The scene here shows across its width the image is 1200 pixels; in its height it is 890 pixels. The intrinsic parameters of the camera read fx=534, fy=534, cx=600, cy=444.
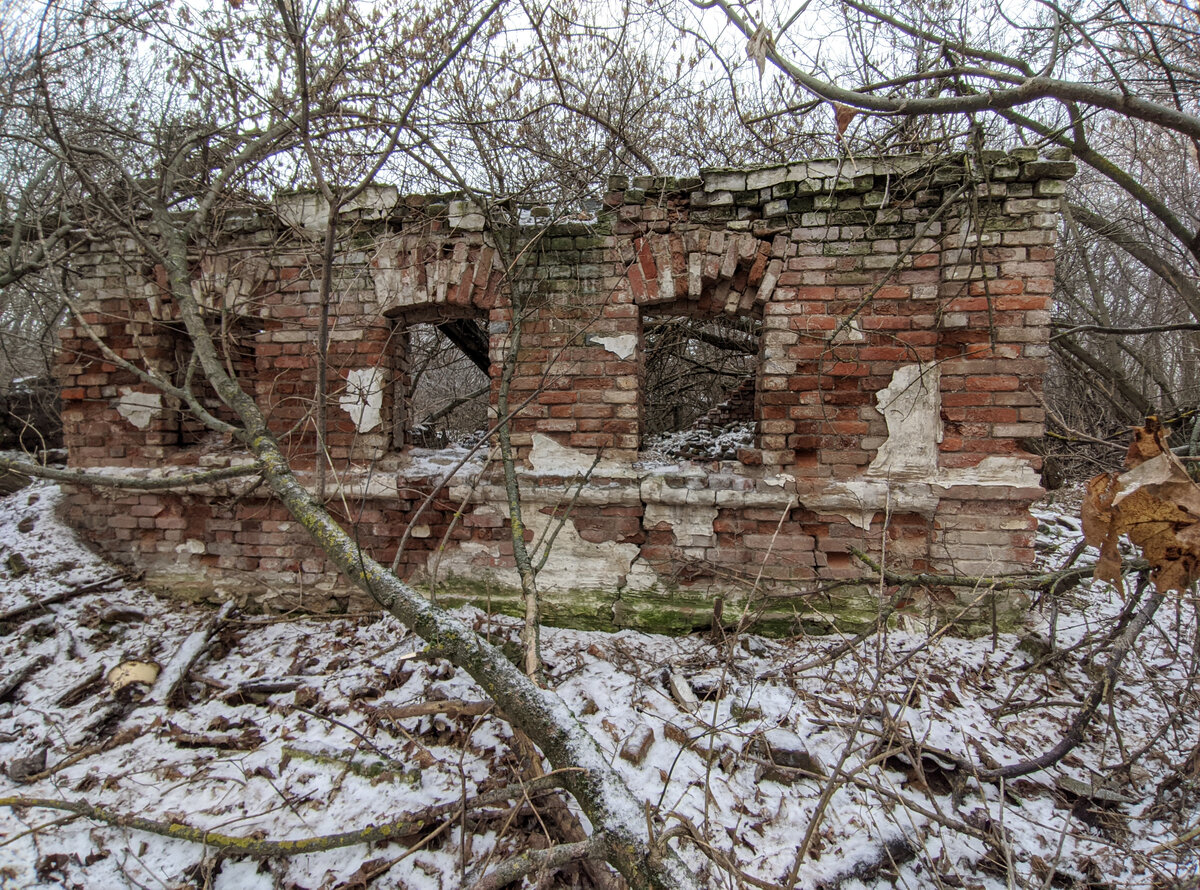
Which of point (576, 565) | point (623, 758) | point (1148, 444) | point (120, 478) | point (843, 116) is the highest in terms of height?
point (843, 116)

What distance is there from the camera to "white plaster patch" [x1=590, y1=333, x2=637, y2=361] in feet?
10.5

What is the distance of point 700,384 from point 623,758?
547 centimetres

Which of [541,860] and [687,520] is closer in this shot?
[541,860]

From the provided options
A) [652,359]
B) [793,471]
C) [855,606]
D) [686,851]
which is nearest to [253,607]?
[686,851]

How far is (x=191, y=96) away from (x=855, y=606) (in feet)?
16.7

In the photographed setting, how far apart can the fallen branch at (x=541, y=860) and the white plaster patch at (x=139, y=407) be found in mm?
3811

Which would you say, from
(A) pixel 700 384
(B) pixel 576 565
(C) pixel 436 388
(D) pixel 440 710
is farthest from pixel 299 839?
(C) pixel 436 388

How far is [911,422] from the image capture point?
3.05m

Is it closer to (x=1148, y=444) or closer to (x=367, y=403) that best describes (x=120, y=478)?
(x=367, y=403)

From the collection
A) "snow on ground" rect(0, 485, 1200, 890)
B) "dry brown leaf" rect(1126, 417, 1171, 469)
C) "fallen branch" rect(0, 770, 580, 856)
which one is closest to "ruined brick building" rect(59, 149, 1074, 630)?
"snow on ground" rect(0, 485, 1200, 890)

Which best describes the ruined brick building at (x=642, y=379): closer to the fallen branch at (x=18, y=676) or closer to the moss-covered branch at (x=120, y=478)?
the moss-covered branch at (x=120, y=478)

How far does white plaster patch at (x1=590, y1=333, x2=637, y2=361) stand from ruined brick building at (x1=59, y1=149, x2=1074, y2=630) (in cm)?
1

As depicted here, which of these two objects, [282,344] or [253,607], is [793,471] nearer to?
[282,344]

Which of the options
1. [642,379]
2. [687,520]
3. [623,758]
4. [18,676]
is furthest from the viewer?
[642,379]
